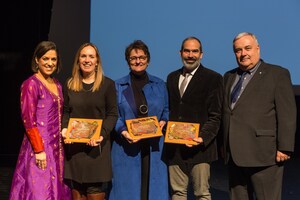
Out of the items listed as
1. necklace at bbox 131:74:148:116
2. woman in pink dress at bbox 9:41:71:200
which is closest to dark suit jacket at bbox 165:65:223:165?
necklace at bbox 131:74:148:116

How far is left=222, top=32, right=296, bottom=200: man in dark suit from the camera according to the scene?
2.54 meters

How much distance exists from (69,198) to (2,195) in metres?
1.63

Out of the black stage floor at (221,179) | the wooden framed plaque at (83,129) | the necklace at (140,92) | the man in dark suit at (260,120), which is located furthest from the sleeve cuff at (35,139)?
the black stage floor at (221,179)

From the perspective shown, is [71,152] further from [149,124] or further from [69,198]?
[149,124]

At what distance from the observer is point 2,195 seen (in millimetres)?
4090

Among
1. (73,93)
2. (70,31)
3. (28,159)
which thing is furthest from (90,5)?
(28,159)

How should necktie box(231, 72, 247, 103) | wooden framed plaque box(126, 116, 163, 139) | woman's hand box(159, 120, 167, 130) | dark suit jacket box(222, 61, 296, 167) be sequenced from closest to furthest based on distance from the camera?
dark suit jacket box(222, 61, 296, 167)
necktie box(231, 72, 247, 103)
wooden framed plaque box(126, 116, 163, 139)
woman's hand box(159, 120, 167, 130)

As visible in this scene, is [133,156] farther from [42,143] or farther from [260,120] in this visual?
[260,120]

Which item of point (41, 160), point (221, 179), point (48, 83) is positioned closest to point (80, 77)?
point (48, 83)

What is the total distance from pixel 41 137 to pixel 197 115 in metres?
1.12

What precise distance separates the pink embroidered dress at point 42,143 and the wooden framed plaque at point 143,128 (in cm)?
51

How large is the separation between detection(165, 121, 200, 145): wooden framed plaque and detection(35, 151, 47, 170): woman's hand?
0.85m

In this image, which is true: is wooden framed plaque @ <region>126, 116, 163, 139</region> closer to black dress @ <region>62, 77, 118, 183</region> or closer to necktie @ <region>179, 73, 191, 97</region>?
black dress @ <region>62, 77, 118, 183</region>

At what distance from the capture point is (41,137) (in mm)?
2631
